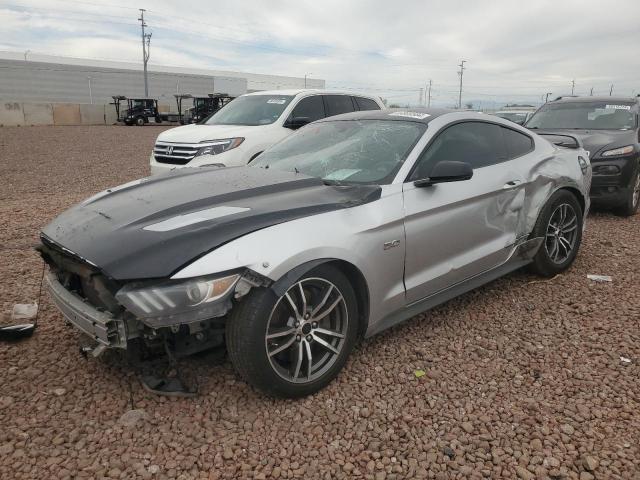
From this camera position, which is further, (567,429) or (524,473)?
(567,429)

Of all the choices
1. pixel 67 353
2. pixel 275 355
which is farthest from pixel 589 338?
pixel 67 353

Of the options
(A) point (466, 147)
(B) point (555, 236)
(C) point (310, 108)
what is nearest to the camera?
(A) point (466, 147)

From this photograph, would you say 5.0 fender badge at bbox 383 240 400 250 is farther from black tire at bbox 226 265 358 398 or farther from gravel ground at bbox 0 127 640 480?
gravel ground at bbox 0 127 640 480

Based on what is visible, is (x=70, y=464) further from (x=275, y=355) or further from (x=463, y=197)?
(x=463, y=197)

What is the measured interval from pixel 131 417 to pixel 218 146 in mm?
5119

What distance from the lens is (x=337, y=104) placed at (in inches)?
346

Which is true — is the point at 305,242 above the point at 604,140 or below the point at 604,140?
below

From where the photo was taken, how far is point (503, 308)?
4.05 m

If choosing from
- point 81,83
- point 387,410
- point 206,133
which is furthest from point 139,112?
point 387,410

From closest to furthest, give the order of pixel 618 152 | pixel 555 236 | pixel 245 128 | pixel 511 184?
pixel 511 184, pixel 555 236, pixel 618 152, pixel 245 128

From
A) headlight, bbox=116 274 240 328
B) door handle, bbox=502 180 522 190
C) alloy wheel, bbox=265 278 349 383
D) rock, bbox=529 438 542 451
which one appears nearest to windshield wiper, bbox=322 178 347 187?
alloy wheel, bbox=265 278 349 383

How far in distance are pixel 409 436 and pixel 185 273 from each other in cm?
136

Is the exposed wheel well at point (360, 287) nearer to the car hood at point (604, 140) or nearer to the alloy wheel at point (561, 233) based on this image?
the alloy wheel at point (561, 233)

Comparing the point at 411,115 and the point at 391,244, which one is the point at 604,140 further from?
the point at 391,244
